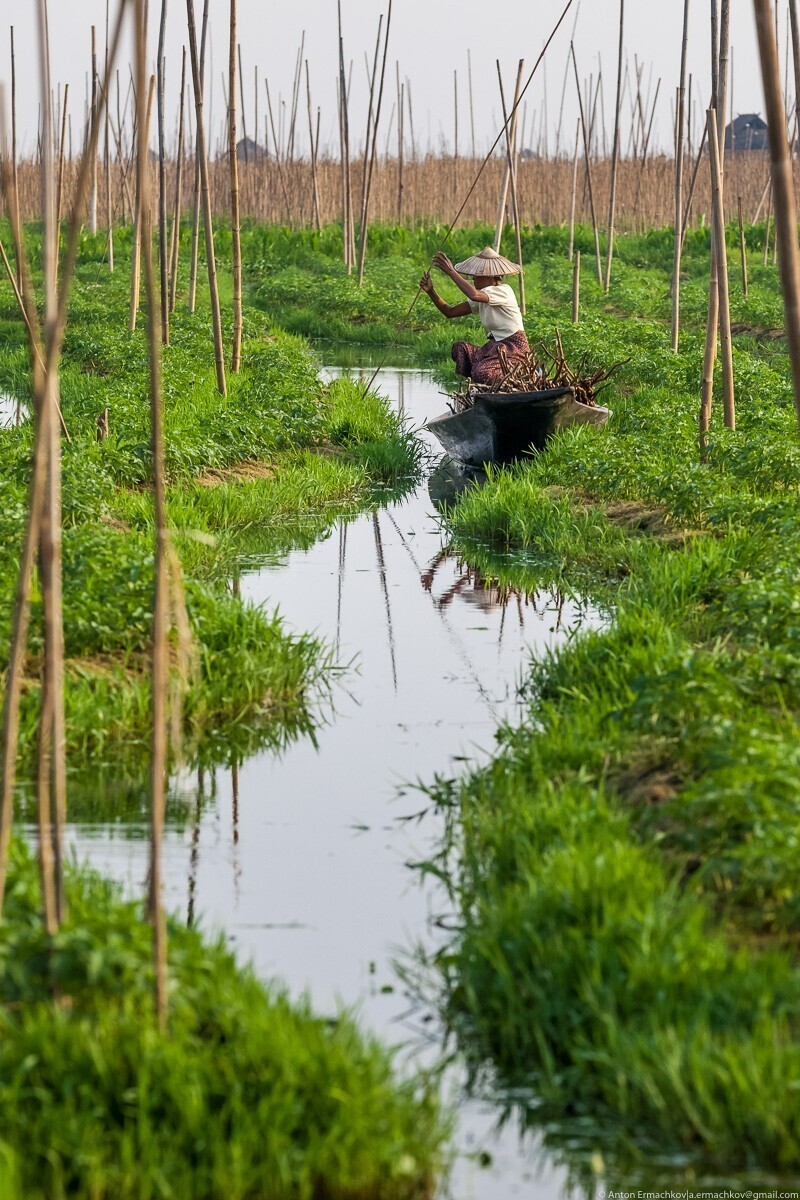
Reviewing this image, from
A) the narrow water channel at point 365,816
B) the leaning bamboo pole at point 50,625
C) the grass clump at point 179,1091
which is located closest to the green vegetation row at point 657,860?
the narrow water channel at point 365,816

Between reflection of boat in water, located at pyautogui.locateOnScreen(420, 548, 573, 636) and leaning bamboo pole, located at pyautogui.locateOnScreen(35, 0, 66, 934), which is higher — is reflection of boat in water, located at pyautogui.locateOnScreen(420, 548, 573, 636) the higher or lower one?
the lower one

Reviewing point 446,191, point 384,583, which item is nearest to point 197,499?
point 384,583

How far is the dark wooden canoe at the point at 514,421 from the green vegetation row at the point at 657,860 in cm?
229

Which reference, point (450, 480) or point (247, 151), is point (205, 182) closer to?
point (450, 480)

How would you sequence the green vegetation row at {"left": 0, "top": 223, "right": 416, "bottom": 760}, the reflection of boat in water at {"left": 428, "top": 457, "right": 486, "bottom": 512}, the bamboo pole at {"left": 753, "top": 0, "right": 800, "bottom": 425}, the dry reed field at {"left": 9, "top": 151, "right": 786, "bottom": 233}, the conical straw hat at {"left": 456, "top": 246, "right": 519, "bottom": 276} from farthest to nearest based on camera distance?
1. the dry reed field at {"left": 9, "top": 151, "right": 786, "bottom": 233}
2. the conical straw hat at {"left": 456, "top": 246, "right": 519, "bottom": 276}
3. the reflection of boat in water at {"left": 428, "top": 457, "right": 486, "bottom": 512}
4. the green vegetation row at {"left": 0, "top": 223, "right": 416, "bottom": 760}
5. the bamboo pole at {"left": 753, "top": 0, "right": 800, "bottom": 425}

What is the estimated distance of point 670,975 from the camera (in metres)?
3.29

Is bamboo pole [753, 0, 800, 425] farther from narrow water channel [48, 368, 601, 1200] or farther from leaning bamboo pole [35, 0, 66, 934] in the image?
narrow water channel [48, 368, 601, 1200]

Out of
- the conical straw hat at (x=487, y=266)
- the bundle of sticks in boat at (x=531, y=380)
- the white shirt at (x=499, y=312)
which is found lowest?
the bundle of sticks in boat at (x=531, y=380)

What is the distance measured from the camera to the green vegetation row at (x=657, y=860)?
119 inches

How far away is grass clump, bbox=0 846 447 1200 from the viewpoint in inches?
107

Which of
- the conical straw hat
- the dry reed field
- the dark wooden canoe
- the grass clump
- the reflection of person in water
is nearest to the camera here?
the grass clump

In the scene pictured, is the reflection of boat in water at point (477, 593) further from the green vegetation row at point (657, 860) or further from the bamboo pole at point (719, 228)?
the bamboo pole at point (719, 228)

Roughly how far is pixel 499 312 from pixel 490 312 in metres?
0.08

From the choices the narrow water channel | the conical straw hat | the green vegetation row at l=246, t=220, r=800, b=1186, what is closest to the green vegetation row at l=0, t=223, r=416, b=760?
the narrow water channel
